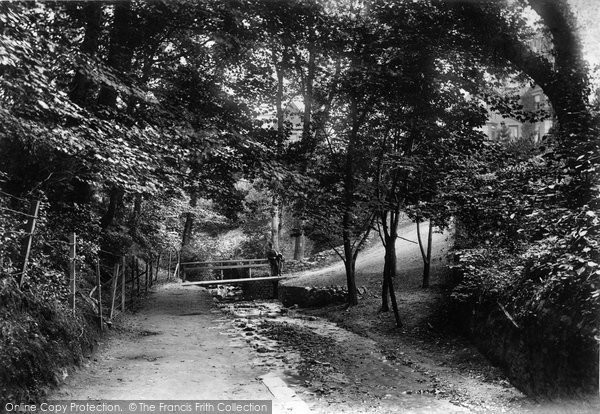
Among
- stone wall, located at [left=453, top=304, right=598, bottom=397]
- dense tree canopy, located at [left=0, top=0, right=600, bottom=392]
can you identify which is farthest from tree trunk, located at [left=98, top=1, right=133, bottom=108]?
stone wall, located at [left=453, top=304, right=598, bottom=397]

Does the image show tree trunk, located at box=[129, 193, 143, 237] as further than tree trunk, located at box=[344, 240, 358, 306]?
Yes

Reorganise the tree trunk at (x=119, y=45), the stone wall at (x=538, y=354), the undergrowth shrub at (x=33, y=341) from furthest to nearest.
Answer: the tree trunk at (x=119, y=45) < the stone wall at (x=538, y=354) < the undergrowth shrub at (x=33, y=341)

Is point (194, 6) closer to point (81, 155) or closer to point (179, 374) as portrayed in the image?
point (81, 155)

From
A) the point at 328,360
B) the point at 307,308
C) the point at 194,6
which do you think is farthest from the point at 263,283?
the point at 194,6

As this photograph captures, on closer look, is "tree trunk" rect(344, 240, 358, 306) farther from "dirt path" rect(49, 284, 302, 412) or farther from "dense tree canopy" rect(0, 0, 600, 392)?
"dirt path" rect(49, 284, 302, 412)

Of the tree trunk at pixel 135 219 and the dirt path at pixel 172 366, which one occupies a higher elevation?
the tree trunk at pixel 135 219

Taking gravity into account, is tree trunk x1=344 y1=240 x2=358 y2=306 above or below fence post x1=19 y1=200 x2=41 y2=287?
below

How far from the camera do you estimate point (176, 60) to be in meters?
10.4

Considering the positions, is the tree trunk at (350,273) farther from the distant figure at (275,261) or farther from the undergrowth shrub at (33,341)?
the undergrowth shrub at (33,341)

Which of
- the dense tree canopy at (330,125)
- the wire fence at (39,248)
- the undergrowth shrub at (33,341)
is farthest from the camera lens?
the wire fence at (39,248)

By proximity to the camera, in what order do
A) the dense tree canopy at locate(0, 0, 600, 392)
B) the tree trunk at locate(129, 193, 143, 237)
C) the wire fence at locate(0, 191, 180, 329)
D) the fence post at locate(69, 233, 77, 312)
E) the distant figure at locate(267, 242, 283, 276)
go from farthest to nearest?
the distant figure at locate(267, 242, 283, 276) → the tree trunk at locate(129, 193, 143, 237) → the fence post at locate(69, 233, 77, 312) → the wire fence at locate(0, 191, 180, 329) → the dense tree canopy at locate(0, 0, 600, 392)

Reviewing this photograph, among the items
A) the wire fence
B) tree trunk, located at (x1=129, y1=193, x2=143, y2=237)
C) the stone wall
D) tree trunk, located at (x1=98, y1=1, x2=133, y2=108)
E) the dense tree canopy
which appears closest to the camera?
the stone wall

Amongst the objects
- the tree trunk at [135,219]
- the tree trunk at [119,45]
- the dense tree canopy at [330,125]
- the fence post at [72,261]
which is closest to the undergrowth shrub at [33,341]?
the fence post at [72,261]

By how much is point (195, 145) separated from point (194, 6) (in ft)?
8.65
